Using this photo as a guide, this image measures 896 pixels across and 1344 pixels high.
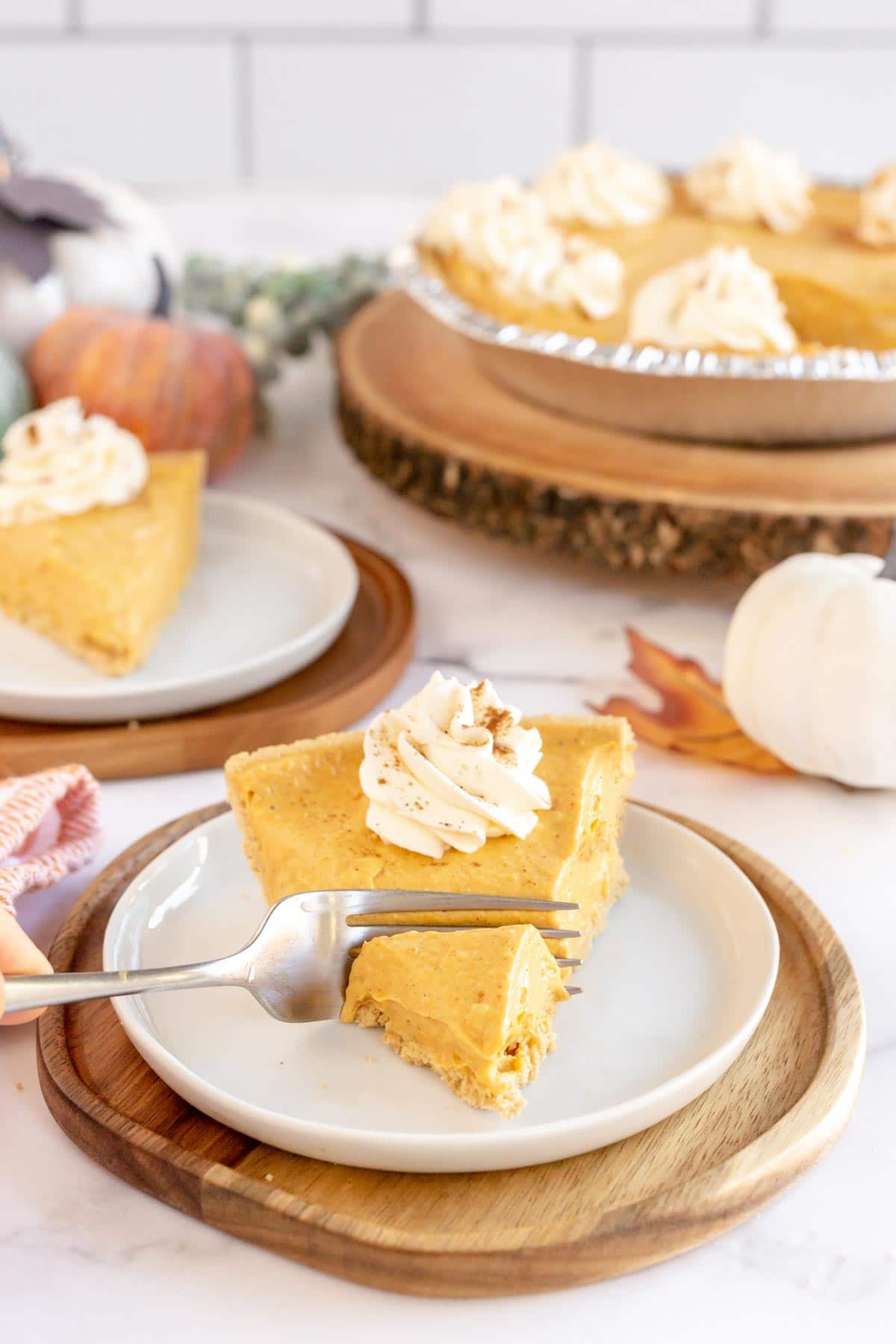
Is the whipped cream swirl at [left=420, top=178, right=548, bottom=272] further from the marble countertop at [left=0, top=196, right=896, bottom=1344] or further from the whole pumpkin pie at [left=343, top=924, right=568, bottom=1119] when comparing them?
the whole pumpkin pie at [left=343, top=924, right=568, bottom=1119]

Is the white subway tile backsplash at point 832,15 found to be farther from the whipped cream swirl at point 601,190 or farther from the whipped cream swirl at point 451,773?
the whipped cream swirl at point 451,773

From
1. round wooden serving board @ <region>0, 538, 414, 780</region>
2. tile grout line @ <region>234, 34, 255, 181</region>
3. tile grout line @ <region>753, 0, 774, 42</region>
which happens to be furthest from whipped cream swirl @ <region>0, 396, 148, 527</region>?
tile grout line @ <region>753, 0, 774, 42</region>

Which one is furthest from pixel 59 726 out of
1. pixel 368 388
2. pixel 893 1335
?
pixel 893 1335

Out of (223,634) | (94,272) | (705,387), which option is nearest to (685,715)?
(705,387)

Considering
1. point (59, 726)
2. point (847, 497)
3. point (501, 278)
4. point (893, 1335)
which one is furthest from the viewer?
point (501, 278)

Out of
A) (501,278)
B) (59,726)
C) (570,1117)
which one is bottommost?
(59,726)

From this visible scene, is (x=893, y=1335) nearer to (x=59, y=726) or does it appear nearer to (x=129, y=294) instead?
(x=59, y=726)

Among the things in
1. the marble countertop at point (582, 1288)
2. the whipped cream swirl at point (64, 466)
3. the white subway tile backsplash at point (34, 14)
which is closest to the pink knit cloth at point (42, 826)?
the marble countertop at point (582, 1288)
